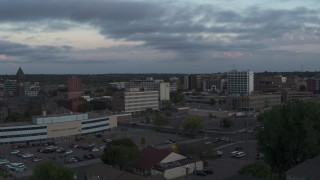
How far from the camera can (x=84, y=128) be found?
34.2 meters

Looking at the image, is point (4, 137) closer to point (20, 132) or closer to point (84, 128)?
point (20, 132)

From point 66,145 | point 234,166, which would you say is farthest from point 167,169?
point 66,145

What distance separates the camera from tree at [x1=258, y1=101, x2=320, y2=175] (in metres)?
17.0

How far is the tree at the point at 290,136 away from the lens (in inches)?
668

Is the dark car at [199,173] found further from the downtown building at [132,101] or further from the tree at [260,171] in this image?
the downtown building at [132,101]

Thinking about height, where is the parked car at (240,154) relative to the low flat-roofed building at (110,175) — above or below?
below

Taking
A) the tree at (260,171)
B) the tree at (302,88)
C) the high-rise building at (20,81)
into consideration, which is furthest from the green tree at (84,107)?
the tree at (302,88)

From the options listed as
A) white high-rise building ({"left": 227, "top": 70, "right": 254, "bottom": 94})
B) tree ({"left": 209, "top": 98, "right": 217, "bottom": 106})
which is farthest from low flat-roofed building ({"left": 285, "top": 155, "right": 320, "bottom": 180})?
white high-rise building ({"left": 227, "top": 70, "right": 254, "bottom": 94})

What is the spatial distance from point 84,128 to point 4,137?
6.32 meters

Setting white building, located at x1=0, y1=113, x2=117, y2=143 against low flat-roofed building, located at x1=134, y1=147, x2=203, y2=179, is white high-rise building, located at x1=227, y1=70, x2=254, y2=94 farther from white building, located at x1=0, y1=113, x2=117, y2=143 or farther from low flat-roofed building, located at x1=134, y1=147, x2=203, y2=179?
low flat-roofed building, located at x1=134, y1=147, x2=203, y2=179

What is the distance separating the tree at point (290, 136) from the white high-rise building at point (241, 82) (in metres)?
53.4

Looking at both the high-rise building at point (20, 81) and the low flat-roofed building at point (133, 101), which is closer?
the low flat-roofed building at point (133, 101)

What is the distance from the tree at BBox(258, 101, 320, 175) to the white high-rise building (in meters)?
53.4

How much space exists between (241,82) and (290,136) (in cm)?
5649
